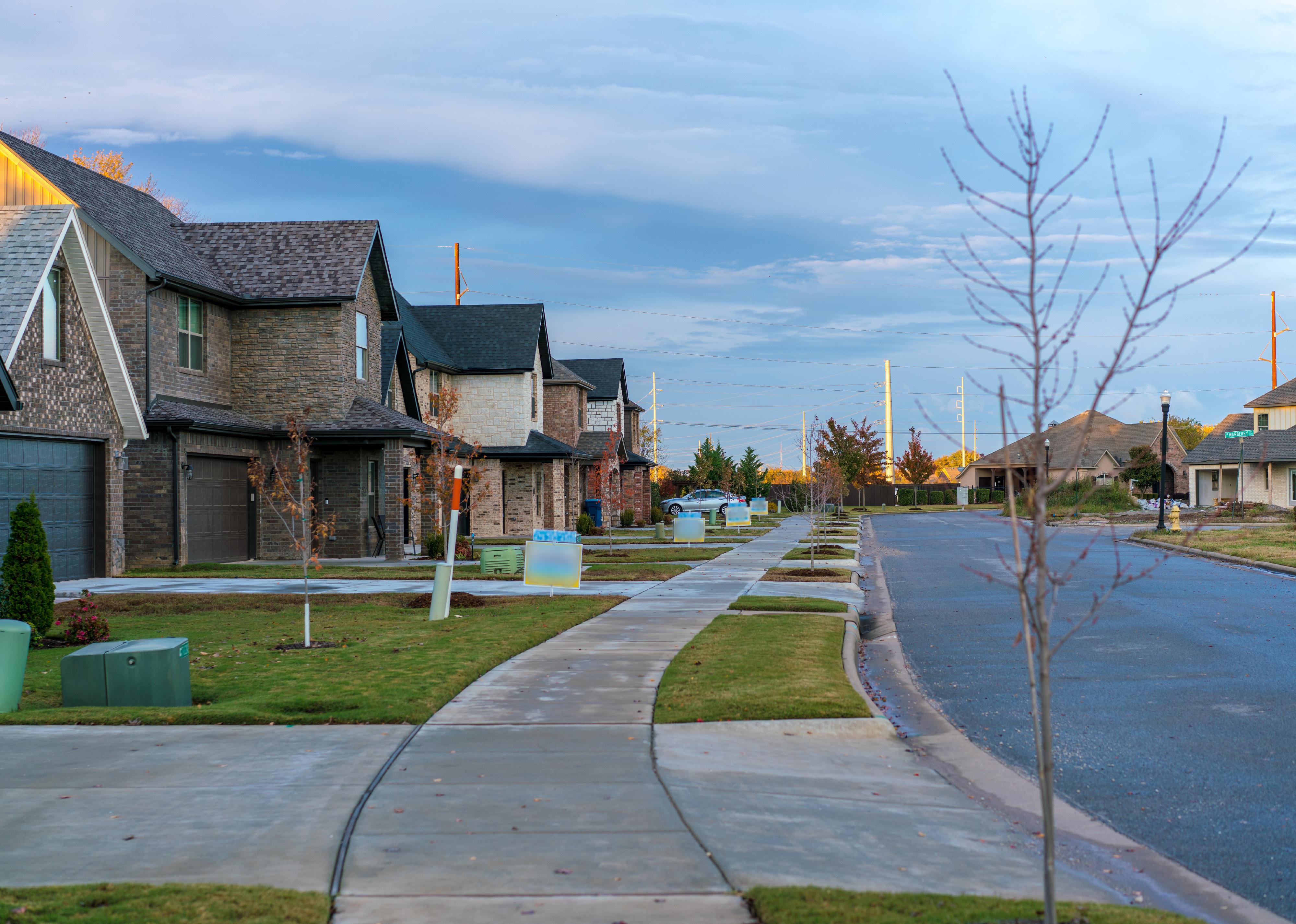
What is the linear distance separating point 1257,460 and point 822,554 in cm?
3923

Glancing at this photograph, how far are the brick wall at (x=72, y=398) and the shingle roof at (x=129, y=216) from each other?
3.70 m

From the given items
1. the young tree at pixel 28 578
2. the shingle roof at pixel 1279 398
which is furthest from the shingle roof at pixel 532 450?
the shingle roof at pixel 1279 398

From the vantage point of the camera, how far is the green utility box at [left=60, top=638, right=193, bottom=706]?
30.1 ft

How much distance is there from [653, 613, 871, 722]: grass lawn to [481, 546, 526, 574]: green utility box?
9727 mm

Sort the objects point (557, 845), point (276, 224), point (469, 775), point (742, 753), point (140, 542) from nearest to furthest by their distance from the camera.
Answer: point (557, 845) < point (469, 775) < point (742, 753) < point (140, 542) < point (276, 224)

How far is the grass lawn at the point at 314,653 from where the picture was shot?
8820 millimetres

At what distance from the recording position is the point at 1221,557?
90.2ft

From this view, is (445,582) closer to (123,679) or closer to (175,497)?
(123,679)

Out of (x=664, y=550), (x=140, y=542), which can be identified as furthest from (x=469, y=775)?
(x=664, y=550)

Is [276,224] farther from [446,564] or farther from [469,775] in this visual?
[469,775]

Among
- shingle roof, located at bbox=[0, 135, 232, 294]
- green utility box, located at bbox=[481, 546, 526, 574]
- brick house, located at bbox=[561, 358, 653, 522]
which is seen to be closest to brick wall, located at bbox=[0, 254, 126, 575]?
shingle roof, located at bbox=[0, 135, 232, 294]

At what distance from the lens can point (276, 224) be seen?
29.9 meters

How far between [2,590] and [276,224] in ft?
60.8

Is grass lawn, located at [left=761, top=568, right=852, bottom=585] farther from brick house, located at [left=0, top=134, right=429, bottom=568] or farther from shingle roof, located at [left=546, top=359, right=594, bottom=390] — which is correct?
shingle roof, located at [left=546, top=359, right=594, bottom=390]
